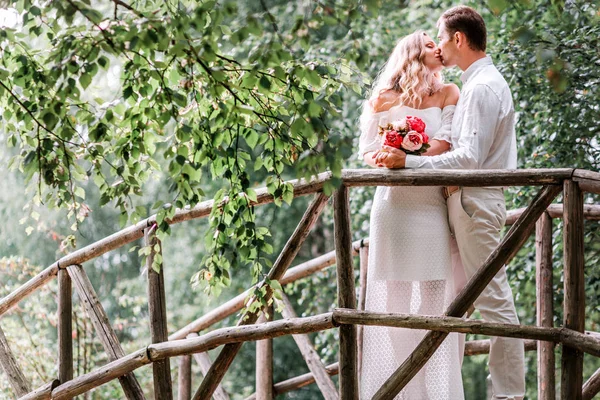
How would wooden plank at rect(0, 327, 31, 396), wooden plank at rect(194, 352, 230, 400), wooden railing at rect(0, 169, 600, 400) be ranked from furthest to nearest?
wooden plank at rect(194, 352, 230, 400) → wooden plank at rect(0, 327, 31, 396) → wooden railing at rect(0, 169, 600, 400)

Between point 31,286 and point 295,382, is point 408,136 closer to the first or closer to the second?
point 31,286

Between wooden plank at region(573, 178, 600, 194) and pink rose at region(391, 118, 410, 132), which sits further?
pink rose at region(391, 118, 410, 132)

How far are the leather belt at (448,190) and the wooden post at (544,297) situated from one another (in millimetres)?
868

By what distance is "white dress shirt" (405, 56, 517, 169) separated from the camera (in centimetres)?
376

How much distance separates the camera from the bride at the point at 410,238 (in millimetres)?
3943

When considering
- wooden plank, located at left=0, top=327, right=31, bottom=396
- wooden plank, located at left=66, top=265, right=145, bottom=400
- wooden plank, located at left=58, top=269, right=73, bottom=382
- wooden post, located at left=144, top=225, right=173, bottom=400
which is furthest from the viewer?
wooden plank, located at left=0, top=327, right=31, bottom=396

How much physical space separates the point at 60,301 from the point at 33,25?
1.94 m

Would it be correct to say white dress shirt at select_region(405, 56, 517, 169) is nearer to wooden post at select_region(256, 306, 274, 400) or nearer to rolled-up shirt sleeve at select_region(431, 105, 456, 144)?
rolled-up shirt sleeve at select_region(431, 105, 456, 144)

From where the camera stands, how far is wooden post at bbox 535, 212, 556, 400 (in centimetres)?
444

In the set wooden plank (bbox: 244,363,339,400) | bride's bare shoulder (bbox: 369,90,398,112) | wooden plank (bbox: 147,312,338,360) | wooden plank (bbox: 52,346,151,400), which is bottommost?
wooden plank (bbox: 244,363,339,400)

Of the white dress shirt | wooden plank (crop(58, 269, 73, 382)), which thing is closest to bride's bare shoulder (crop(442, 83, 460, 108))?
the white dress shirt

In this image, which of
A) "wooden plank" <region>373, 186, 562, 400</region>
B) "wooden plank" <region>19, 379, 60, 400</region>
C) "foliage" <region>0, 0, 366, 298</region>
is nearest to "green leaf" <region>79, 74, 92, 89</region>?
"foliage" <region>0, 0, 366, 298</region>

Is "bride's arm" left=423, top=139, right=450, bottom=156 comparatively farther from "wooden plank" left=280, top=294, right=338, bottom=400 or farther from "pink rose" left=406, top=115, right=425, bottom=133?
"wooden plank" left=280, top=294, right=338, bottom=400

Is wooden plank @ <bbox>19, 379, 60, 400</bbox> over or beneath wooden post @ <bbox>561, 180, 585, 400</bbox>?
beneath
